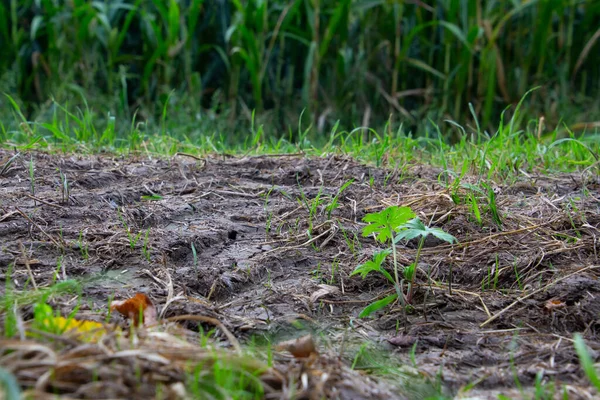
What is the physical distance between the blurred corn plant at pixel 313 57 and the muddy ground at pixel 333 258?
280 cm

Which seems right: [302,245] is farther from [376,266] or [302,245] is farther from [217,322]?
[217,322]

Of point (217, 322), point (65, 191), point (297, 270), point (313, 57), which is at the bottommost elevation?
point (313, 57)

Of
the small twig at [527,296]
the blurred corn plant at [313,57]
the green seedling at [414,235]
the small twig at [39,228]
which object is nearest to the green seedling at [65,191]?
the small twig at [39,228]

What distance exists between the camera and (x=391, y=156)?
9.30 feet

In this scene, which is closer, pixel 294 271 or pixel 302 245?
pixel 294 271

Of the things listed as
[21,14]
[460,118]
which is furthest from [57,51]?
[460,118]

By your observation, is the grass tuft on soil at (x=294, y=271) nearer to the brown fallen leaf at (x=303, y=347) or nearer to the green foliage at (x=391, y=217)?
the brown fallen leaf at (x=303, y=347)

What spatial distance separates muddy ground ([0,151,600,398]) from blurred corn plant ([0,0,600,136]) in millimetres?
2800

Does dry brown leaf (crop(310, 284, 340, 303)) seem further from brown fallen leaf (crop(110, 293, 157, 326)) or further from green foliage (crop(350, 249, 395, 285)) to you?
brown fallen leaf (crop(110, 293, 157, 326))

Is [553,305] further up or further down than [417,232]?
further down

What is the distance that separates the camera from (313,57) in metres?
5.27

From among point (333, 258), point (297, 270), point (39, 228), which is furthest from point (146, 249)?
point (333, 258)

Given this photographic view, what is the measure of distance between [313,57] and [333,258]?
3.63 m

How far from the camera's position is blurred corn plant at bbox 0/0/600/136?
205 inches
